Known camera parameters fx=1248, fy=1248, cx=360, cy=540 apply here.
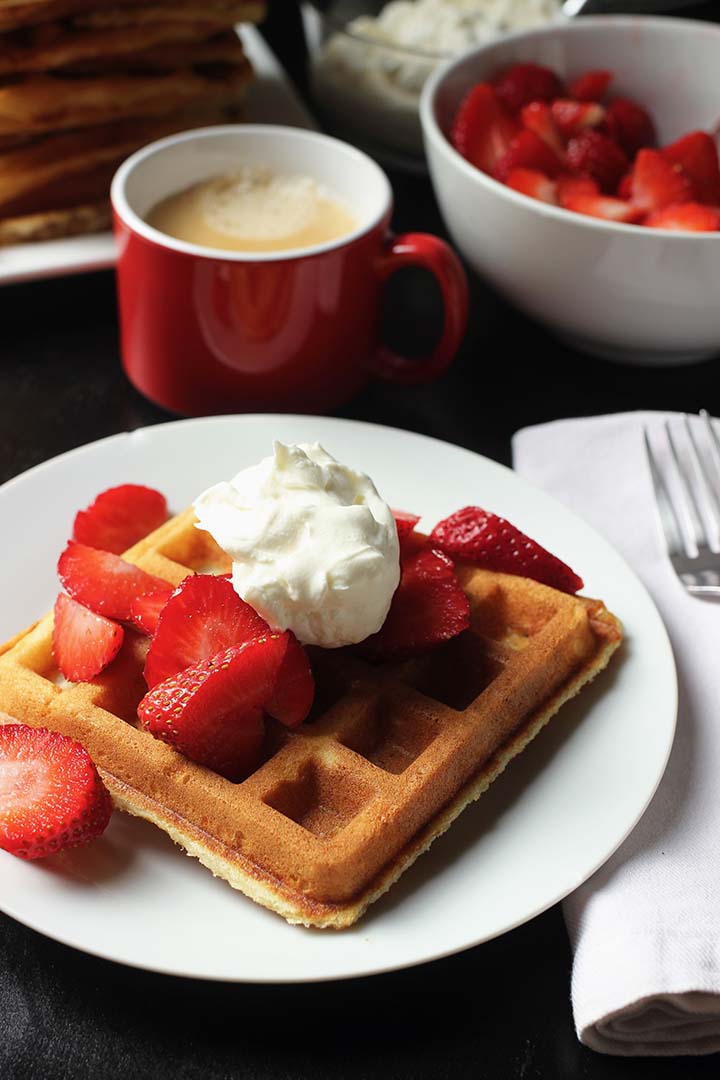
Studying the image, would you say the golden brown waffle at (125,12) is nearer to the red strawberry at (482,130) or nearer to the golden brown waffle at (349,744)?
the red strawberry at (482,130)

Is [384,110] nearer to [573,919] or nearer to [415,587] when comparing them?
[415,587]

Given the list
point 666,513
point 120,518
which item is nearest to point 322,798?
point 120,518

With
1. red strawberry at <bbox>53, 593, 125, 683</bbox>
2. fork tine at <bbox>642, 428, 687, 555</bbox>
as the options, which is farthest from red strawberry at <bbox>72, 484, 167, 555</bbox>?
fork tine at <bbox>642, 428, 687, 555</bbox>

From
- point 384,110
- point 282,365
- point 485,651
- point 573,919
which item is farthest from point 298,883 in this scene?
point 384,110

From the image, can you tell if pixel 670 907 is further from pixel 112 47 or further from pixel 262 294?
pixel 112 47

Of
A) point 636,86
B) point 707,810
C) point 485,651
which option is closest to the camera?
point 707,810
